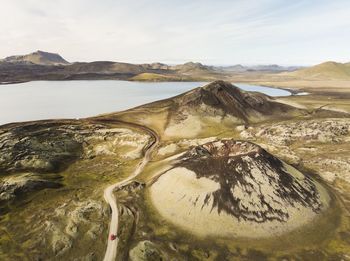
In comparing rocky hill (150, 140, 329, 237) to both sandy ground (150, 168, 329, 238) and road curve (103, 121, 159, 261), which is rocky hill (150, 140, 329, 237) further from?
road curve (103, 121, 159, 261)

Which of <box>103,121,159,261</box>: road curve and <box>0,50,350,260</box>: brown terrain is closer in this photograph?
<box>103,121,159,261</box>: road curve

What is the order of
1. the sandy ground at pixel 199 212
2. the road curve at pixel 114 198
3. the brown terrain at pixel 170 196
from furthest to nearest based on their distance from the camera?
1. the sandy ground at pixel 199 212
2. the brown terrain at pixel 170 196
3. the road curve at pixel 114 198

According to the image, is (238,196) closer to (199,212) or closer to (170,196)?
(199,212)

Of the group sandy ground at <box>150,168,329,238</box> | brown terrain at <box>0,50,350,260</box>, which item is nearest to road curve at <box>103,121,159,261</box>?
brown terrain at <box>0,50,350,260</box>

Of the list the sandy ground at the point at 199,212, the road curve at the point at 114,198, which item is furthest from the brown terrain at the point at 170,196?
the road curve at the point at 114,198

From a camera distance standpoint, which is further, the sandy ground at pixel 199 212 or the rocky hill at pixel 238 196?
the rocky hill at pixel 238 196

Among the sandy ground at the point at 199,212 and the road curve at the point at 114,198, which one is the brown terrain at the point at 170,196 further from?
the road curve at the point at 114,198

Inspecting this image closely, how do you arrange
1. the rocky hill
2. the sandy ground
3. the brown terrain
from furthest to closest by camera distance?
the rocky hill < the sandy ground < the brown terrain

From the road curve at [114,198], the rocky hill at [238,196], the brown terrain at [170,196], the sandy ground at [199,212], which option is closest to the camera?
the road curve at [114,198]

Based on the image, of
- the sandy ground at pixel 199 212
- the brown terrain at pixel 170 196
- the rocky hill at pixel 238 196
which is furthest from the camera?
the rocky hill at pixel 238 196

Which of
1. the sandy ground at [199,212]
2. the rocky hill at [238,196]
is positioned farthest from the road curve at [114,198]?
the rocky hill at [238,196]

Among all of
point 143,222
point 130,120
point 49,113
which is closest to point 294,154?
point 143,222

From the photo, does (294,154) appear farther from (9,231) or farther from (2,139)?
(2,139)

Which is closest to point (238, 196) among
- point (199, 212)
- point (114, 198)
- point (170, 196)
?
point (199, 212)
